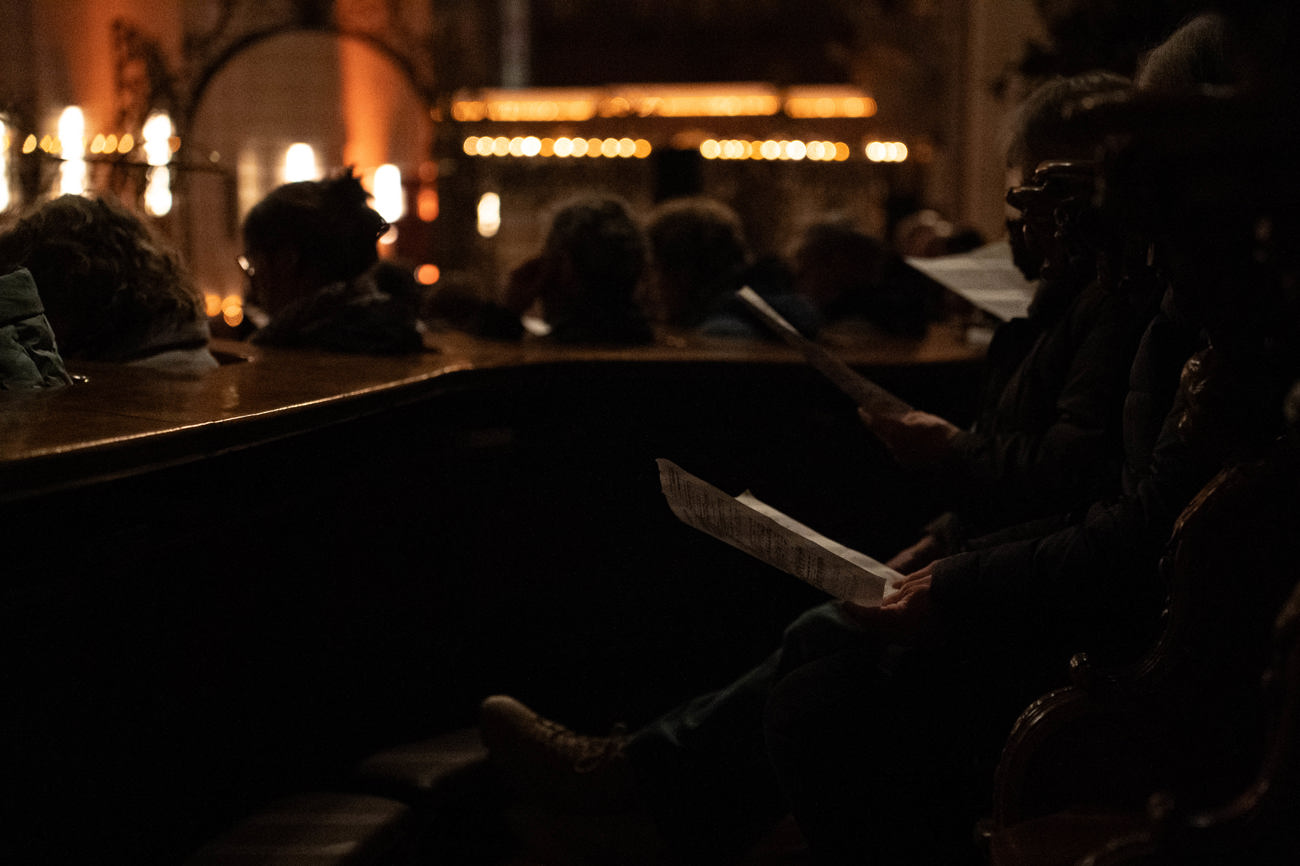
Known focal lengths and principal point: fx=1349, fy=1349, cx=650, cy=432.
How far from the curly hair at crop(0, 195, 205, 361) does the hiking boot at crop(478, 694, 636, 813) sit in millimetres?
914

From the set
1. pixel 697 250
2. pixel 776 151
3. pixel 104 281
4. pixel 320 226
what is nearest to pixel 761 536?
pixel 104 281

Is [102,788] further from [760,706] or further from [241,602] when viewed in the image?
[760,706]

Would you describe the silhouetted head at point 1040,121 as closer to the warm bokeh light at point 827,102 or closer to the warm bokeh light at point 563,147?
the warm bokeh light at point 563,147

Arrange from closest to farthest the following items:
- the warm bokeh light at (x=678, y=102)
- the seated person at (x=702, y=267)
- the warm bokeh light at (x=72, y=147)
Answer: the seated person at (x=702, y=267)
the warm bokeh light at (x=72, y=147)
the warm bokeh light at (x=678, y=102)

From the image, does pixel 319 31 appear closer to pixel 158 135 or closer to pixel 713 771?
pixel 158 135

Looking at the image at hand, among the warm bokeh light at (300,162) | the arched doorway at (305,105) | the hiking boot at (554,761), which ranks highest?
the arched doorway at (305,105)

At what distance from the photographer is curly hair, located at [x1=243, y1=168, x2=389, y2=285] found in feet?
9.81

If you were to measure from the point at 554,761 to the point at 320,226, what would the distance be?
1407 millimetres

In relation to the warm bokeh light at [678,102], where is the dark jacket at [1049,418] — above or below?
below

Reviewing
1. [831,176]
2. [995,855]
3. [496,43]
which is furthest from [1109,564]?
[496,43]

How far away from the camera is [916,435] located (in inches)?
84.5

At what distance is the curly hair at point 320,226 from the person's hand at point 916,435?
137cm

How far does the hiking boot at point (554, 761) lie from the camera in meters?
2.13

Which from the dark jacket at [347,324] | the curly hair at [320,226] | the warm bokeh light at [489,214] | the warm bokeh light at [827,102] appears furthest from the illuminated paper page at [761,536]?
the warm bokeh light at [827,102]
